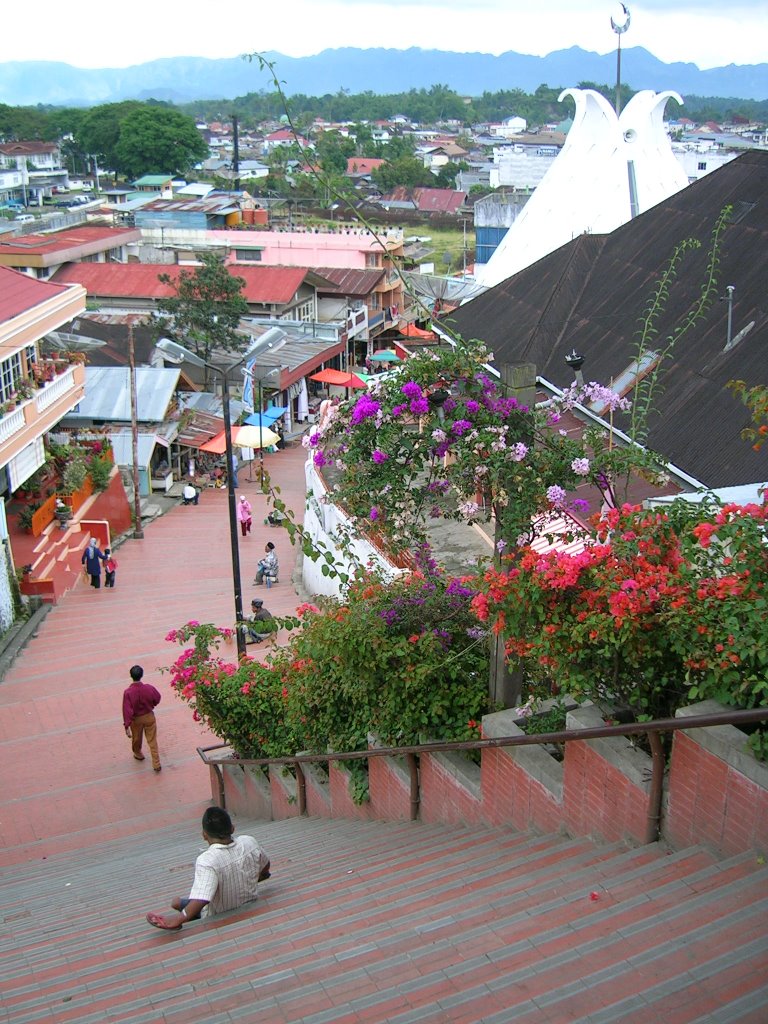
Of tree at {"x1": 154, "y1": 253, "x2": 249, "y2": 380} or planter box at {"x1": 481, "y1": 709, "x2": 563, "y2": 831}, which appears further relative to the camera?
tree at {"x1": 154, "y1": 253, "x2": 249, "y2": 380}

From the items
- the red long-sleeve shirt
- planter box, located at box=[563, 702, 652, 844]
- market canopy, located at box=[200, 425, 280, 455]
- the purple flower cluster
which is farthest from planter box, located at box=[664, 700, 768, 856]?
market canopy, located at box=[200, 425, 280, 455]

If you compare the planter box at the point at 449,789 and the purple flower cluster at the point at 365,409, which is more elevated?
the purple flower cluster at the point at 365,409

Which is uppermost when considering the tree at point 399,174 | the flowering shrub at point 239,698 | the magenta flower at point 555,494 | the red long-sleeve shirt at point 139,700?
the tree at point 399,174

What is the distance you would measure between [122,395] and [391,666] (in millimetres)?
23080

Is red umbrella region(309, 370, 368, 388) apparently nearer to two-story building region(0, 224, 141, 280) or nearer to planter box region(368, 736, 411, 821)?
two-story building region(0, 224, 141, 280)

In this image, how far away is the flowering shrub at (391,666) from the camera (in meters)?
6.48

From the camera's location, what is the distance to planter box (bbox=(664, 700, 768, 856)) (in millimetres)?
4281

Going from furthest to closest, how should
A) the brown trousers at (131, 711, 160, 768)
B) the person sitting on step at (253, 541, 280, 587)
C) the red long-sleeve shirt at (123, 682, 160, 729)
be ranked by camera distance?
1. the person sitting on step at (253, 541, 280, 587)
2. the brown trousers at (131, 711, 160, 768)
3. the red long-sleeve shirt at (123, 682, 160, 729)

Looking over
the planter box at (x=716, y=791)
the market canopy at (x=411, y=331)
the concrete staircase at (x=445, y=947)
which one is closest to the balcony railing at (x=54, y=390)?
the concrete staircase at (x=445, y=947)

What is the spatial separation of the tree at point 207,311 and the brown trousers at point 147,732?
25.0m

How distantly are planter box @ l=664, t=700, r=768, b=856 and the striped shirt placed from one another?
2.25 m

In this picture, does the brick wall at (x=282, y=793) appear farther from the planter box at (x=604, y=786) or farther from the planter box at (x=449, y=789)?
the planter box at (x=604, y=786)

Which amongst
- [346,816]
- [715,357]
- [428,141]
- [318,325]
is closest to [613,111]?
[318,325]

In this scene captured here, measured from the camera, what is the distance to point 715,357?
13.7 m
